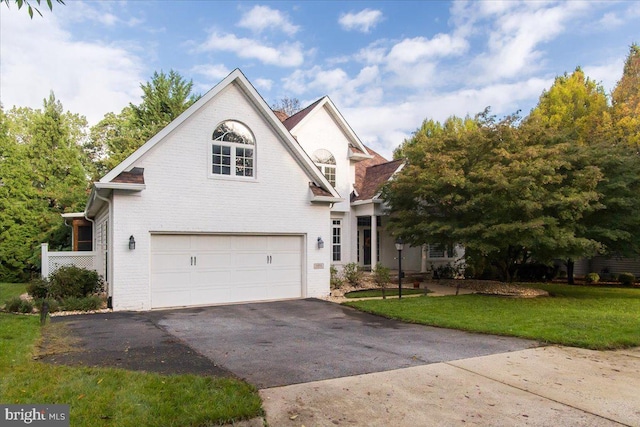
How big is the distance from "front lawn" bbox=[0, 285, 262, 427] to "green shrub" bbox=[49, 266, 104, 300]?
687 cm

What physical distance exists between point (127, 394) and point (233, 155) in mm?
9438

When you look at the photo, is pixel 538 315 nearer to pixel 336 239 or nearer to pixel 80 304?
pixel 336 239

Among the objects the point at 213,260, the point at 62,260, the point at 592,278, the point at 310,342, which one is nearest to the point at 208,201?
the point at 213,260

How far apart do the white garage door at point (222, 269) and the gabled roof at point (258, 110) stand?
1960 millimetres

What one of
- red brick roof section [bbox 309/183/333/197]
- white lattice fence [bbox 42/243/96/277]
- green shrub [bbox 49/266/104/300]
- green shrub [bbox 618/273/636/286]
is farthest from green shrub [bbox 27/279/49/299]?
green shrub [bbox 618/273/636/286]

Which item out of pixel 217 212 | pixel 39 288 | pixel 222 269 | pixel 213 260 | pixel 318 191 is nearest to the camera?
pixel 39 288

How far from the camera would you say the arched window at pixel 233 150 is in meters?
13.0

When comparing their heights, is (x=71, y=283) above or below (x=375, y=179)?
below

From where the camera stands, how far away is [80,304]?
1117 centimetres

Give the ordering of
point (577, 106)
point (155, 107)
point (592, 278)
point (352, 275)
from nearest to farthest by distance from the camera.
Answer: point (352, 275)
point (592, 278)
point (577, 106)
point (155, 107)

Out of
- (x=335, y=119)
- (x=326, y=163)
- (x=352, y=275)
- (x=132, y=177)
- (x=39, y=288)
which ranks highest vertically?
(x=335, y=119)

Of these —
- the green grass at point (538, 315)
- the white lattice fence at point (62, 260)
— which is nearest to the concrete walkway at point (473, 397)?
the green grass at point (538, 315)

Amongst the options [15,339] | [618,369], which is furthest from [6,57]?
[618,369]

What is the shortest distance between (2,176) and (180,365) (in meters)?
21.9
